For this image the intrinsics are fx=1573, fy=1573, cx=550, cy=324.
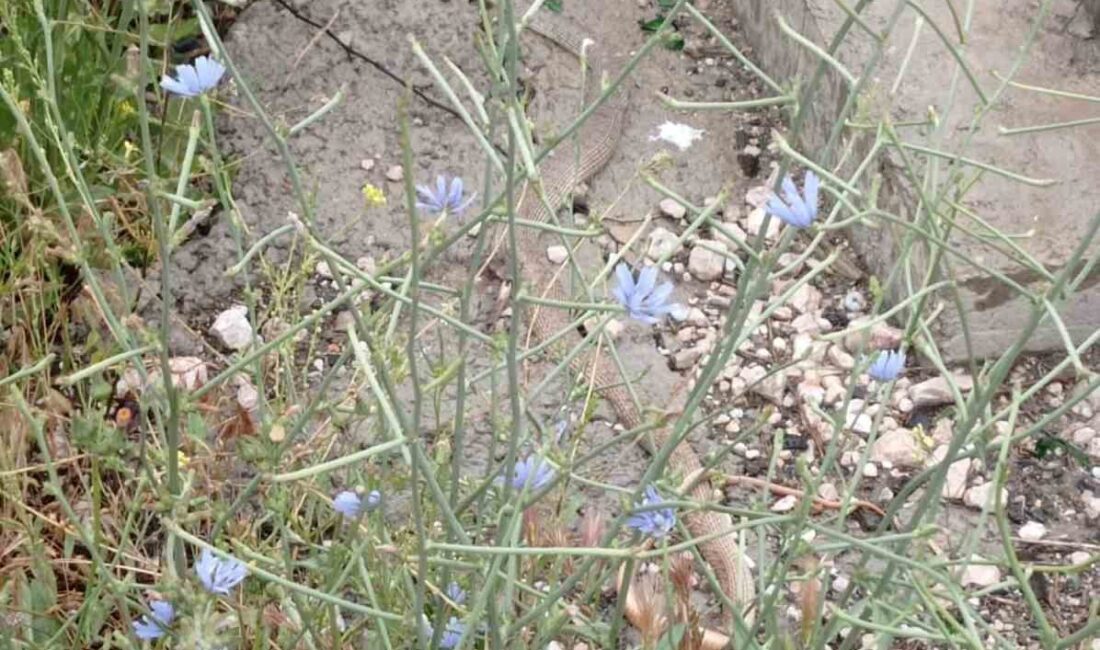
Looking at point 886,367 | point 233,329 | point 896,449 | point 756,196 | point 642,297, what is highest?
point 642,297

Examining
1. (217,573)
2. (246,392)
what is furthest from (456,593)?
(246,392)

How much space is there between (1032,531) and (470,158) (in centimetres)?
162

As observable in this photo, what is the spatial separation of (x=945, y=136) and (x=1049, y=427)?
70cm

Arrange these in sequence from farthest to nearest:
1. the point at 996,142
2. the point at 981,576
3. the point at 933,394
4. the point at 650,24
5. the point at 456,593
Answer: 1. the point at 650,24
2. the point at 996,142
3. the point at 933,394
4. the point at 981,576
5. the point at 456,593

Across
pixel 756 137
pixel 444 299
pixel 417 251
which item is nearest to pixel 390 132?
pixel 444 299

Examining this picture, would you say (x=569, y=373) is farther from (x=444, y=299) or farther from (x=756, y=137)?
(x=756, y=137)

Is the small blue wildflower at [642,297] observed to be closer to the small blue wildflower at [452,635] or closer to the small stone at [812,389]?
the small blue wildflower at [452,635]

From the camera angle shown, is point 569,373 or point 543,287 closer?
point 569,373

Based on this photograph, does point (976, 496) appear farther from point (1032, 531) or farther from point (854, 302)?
point (854, 302)

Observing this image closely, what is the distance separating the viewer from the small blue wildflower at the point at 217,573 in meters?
1.71

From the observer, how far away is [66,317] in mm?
3008

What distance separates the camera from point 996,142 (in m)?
3.44

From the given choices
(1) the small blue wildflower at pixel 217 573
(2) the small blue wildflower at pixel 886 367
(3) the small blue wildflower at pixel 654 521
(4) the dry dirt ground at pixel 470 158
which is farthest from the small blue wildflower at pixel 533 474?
(4) the dry dirt ground at pixel 470 158

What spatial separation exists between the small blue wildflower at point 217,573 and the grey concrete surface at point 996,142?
70.3 inches
